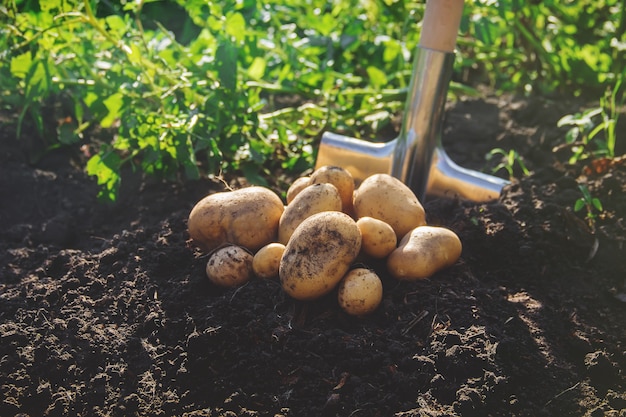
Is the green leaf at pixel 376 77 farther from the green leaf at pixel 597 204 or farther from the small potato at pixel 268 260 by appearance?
the small potato at pixel 268 260

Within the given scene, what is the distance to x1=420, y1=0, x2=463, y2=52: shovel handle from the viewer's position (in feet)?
6.76

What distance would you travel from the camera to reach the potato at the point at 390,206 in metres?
1.84

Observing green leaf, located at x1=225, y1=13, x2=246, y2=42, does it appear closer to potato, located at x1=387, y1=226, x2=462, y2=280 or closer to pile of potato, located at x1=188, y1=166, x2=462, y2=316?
pile of potato, located at x1=188, y1=166, x2=462, y2=316

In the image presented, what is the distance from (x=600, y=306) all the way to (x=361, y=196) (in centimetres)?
67

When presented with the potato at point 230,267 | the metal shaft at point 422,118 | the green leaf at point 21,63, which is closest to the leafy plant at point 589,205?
the metal shaft at point 422,118

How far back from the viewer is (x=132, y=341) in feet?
5.28

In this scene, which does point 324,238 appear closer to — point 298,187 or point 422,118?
point 298,187

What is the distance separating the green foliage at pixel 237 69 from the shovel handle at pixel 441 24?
32 centimetres

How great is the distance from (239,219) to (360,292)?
0.40m

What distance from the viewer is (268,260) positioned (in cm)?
172

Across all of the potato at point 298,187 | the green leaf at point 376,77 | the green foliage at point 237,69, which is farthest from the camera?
the green leaf at point 376,77

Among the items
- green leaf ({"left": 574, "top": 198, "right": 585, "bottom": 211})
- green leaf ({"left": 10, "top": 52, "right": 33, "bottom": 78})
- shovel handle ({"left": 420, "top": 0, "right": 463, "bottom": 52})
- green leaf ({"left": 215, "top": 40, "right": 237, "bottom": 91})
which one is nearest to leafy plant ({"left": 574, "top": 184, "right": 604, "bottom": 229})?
green leaf ({"left": 574, "top": 198, "right": 585, "bottom": 211})

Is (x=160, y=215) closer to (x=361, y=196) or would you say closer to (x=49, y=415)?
(x=361, y=196)

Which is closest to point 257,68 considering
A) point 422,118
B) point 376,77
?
point 376,77
